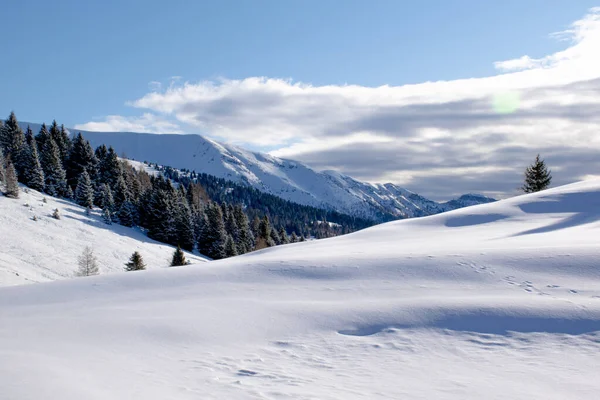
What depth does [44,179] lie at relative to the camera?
56656 millimetres

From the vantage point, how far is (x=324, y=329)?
7.98 meters

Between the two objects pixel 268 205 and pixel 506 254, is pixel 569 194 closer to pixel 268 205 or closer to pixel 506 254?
pixel 506 254

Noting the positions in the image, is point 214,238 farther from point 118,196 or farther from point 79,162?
point 79,162

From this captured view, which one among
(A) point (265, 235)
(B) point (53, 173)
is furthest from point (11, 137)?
(A) point (265, 235)

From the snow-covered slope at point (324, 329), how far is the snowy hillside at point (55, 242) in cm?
2147

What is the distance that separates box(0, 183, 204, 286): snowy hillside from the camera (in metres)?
31.8

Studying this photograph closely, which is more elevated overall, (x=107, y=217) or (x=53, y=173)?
(x=53, y=173)

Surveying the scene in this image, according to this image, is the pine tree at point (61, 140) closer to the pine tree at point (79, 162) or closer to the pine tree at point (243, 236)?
the pine tree at point (79, 162)

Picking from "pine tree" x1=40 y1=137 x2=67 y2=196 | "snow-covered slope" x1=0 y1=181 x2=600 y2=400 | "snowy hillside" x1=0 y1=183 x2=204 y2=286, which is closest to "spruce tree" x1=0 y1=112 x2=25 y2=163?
"pine tree" x1=40 y1=137 x2=67 y2=196

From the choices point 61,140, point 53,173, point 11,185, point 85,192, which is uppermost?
point 61,140

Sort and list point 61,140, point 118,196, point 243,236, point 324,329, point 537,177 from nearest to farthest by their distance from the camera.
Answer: point 324,329 < point 537,177 < point 118,196 < point 243,236 < point 61,140

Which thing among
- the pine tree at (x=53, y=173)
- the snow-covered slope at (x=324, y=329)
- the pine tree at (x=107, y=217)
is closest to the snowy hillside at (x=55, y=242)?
the pine tree at (x=107, y=217)

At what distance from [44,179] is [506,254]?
6224 centimetres

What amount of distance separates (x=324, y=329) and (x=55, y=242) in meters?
39.5
